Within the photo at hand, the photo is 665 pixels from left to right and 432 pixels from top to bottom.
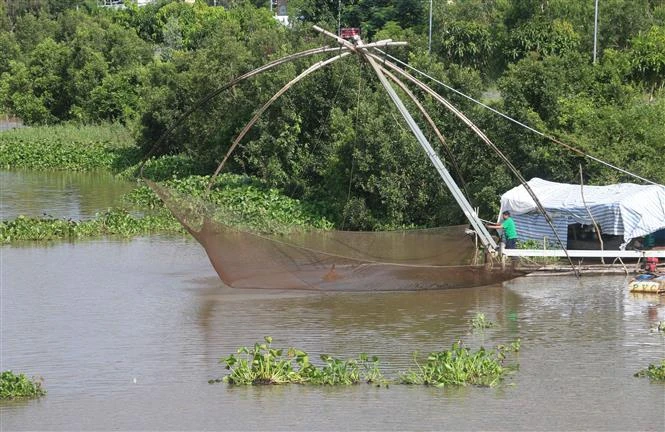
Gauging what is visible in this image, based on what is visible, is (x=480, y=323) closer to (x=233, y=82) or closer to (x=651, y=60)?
(x=233, y=82)

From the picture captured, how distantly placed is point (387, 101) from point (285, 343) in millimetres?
8143

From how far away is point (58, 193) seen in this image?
2203 cm

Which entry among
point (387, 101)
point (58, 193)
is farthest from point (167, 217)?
point (58, 193)

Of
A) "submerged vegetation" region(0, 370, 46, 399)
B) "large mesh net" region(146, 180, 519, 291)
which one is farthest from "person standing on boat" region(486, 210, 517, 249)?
"submerged vegetation" region(0, 370, 46, 399)

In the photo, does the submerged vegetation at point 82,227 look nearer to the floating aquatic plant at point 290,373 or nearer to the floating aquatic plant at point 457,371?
the floating aquatic plant at point 290,373

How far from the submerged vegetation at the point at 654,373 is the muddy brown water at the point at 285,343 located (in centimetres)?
10

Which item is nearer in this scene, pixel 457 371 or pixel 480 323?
pixel 457 371

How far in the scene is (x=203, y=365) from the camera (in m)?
9.48

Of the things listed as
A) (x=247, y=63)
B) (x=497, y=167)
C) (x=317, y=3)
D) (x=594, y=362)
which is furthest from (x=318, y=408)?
(x=317, y=3)

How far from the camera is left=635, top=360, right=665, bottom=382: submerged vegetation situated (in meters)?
8.66

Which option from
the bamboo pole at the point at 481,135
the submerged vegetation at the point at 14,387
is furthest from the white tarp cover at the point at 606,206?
the submerged vegetation at the point at 14,387

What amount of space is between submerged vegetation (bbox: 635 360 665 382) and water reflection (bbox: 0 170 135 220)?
Result: 11.7m

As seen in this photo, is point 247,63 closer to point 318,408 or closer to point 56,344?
point 56,344

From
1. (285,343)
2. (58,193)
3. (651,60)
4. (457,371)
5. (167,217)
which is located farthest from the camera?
(651,60)
